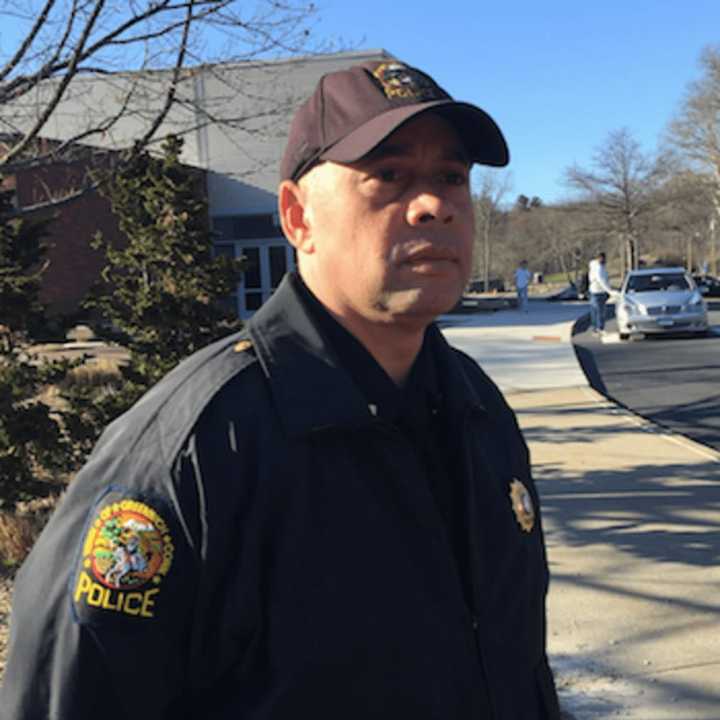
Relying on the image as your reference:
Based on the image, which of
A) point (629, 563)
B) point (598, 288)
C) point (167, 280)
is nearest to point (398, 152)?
point (629, 563)

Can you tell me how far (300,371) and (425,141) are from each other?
1.56 feet

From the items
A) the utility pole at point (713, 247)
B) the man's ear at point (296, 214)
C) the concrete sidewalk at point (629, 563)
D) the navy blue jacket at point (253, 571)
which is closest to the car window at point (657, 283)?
the concrete sidewalk at point (629, 563)

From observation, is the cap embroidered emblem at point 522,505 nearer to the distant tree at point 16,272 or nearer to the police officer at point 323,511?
the police officer at point 323,511

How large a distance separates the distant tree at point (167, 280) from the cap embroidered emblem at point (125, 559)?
470 cm

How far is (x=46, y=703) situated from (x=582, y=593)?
11.1 feet

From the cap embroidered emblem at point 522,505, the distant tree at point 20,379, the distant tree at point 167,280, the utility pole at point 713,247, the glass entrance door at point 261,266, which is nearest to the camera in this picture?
the cap embroidered emblem at point 522,505

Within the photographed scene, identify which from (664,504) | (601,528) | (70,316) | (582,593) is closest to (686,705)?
(582,593)

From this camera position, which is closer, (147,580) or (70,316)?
(147,580)

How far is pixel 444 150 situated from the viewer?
55.9 inches

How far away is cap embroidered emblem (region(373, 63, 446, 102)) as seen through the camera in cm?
138

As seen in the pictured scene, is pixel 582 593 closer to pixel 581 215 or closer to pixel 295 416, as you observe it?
pixel 295 416

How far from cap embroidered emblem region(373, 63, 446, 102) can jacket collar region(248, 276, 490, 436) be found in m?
0.39

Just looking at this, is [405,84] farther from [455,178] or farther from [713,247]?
[713,247]

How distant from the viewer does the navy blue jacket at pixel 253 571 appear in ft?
3.72
